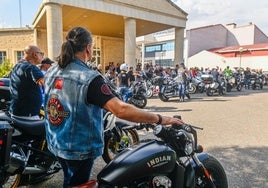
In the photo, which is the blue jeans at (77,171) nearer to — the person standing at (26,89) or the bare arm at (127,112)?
the bare arm at (127,112)

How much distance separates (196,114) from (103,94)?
7.60 meters

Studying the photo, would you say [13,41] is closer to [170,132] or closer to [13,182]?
[13,182]

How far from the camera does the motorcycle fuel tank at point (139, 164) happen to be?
1.81 m

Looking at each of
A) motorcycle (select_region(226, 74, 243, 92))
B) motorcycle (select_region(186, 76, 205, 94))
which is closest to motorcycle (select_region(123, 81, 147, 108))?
motorcycle (select_region(186, 76, 205, 94))

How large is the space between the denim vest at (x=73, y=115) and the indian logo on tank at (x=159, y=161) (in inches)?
14.8

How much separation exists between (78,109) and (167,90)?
10.9 meters

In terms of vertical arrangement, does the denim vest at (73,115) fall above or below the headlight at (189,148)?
above

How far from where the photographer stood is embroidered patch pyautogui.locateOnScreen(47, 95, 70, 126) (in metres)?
1.85

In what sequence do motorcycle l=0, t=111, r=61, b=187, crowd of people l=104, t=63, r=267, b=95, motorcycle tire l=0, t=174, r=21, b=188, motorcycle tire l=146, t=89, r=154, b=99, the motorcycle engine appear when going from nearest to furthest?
the motorcycle engine
motorcycle l=0, t=111, r=61, b=187
motorcycle tire l=0, t=174, r=21, b=188
crowd of people l=104, t=63, r=267, b=95
motorcycle tire l=146, t=89, r=154, b=99

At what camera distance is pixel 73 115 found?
1.80 m

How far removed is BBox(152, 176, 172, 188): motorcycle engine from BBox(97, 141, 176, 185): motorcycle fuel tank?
6 cm

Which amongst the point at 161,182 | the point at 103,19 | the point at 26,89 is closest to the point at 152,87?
the point at 103,19

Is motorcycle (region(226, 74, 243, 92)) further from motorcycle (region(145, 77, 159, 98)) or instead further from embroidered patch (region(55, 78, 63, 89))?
embroidered patch (region(55, 78, 63, 89))

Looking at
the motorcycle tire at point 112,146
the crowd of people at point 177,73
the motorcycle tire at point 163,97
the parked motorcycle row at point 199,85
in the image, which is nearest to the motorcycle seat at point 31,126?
the motorcycle tire at point 112,146
